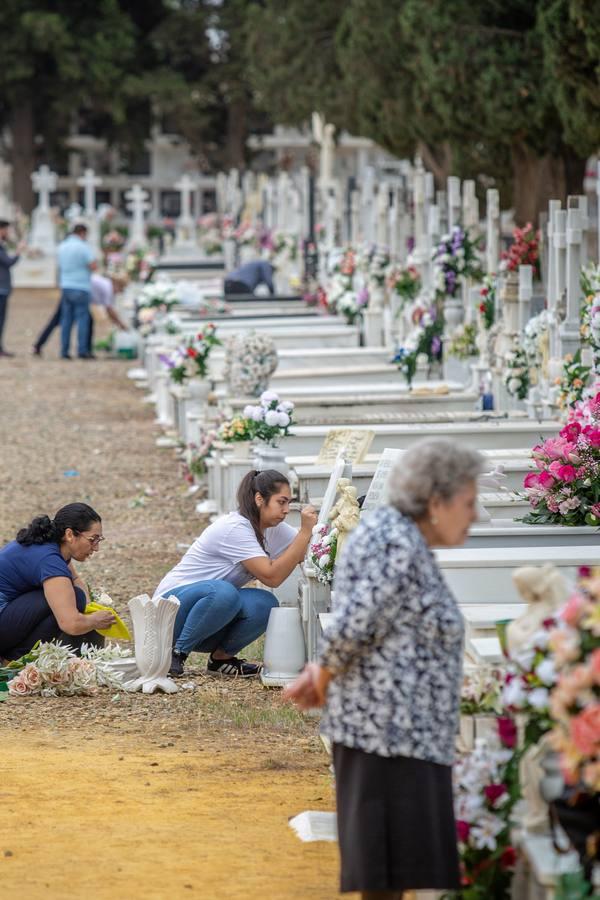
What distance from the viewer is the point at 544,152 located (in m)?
22.5

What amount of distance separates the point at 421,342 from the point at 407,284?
84.8 inches

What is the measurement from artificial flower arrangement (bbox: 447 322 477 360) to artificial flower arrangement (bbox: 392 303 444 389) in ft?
0.58

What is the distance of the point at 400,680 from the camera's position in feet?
14.6

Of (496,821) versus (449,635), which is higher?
(449,635)

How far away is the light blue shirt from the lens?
Result: 2392 cm

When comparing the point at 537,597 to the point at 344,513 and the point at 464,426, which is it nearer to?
the point at 344,513

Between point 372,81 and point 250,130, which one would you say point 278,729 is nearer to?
point 372,81

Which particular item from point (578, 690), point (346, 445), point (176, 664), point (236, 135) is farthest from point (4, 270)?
point (236, 135)

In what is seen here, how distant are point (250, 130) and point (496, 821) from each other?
2126 inches

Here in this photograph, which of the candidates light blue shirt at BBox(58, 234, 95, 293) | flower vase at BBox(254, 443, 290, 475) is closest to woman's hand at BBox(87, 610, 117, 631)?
flower vase at BBox(254, 443, 290, 475)

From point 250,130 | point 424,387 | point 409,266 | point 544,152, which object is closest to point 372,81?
point 544,152

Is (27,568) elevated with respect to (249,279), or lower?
lower

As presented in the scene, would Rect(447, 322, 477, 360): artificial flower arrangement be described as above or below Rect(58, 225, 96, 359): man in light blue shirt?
below

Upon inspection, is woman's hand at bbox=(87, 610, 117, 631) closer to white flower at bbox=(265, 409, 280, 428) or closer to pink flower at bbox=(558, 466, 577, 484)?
pink flower at bbox=(558, 466, 577, 484)
